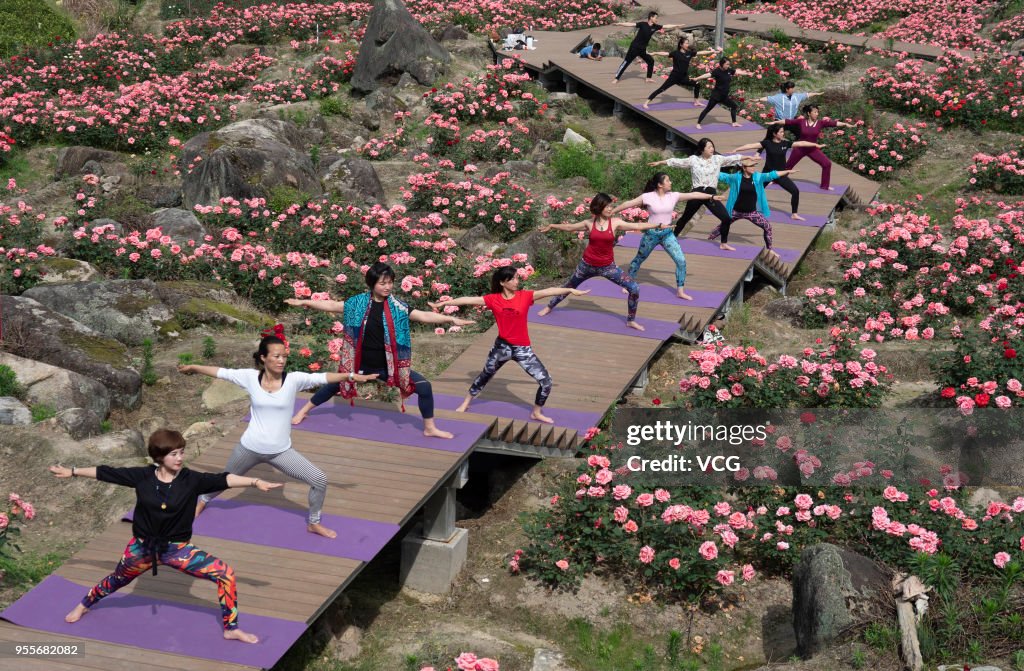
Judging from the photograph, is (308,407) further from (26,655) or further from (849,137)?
(849,137)

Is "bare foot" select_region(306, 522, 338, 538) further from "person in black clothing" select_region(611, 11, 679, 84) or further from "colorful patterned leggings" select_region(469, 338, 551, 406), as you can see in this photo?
"person in black clothing" select_region(611, 11, 679, 84)

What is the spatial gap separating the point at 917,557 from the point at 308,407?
5.54 metres

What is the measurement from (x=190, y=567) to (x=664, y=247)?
25.6 ft

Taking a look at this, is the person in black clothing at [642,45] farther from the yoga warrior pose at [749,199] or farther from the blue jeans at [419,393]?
the blue jeans at [419,393]

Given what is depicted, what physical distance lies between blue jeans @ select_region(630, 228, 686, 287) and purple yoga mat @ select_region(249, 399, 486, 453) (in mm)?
4179

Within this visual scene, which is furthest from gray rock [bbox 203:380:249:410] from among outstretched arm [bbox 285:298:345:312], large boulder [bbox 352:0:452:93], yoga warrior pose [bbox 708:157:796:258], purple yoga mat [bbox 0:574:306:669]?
large boulder [bbox 352:0:452:93]

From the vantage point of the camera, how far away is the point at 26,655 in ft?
23.2

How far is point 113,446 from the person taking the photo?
36.0 feet

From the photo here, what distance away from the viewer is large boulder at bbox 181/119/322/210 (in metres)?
17.9

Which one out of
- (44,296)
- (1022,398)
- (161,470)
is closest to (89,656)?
(161,470)

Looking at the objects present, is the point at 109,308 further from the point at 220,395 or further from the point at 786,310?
the point at 786,310

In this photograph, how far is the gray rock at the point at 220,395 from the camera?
40.1 feet

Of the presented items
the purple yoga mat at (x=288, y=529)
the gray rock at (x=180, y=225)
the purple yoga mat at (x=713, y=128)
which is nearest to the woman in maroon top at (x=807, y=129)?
the purple yoga mat at (x=713, y=128)

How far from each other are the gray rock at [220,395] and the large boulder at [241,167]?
20.6 feet
